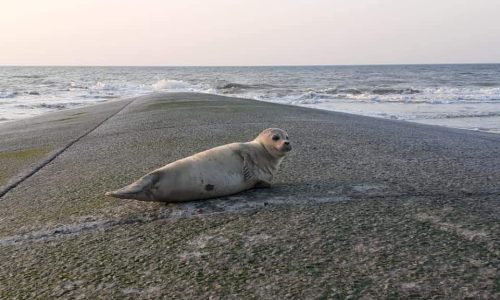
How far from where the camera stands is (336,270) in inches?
80.6

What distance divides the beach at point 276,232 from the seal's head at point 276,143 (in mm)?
232

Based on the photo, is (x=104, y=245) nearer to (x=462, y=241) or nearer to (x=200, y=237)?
(x=200, y=237)

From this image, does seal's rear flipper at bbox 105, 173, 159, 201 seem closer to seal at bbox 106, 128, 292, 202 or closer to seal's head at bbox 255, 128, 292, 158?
seal at bbox 106, 128, 292, 202

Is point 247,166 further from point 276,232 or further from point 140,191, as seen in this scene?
point 276,232

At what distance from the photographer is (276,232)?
8.20 feet

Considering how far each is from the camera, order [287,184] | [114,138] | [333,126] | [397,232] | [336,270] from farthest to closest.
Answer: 1. [333,126]
2. [114,138]
3. [287,184]
4. [397,232]
5. [336,270]

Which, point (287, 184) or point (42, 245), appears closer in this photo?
point (42, 245)

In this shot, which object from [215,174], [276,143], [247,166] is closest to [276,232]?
[215,174]

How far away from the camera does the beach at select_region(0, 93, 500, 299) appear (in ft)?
6.47

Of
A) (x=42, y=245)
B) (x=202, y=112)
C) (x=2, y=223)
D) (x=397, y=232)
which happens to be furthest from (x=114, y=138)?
(x=397, y=232)

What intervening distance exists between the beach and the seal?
7 centimetres

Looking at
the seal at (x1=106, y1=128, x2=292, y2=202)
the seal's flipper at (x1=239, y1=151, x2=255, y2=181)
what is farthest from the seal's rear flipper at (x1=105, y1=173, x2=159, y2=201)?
the seal's flipper at (x1=239, y1=151, x2=255, y2=181)

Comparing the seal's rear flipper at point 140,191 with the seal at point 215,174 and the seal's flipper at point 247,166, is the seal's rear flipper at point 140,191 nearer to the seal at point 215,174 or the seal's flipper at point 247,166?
the seal at point 215,174

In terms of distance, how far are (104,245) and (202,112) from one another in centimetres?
624
